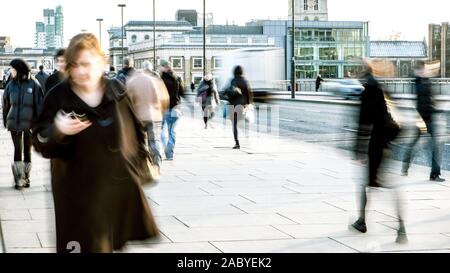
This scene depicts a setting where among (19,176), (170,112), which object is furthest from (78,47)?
(170,112)

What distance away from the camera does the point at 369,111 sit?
7.37 m

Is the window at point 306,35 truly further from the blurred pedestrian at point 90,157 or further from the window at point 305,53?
the blurred pedestrian at point 90,157

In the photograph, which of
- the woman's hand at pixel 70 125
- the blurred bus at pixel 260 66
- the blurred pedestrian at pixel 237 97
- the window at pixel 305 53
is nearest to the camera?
the woman's hand at pixel 70 125

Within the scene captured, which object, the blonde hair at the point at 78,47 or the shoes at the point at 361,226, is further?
the shoes at the point at 361,226

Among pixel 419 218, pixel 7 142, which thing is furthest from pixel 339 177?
pixel 7 142

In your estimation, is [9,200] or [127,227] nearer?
[127,227]

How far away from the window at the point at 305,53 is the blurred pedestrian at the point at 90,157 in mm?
113718

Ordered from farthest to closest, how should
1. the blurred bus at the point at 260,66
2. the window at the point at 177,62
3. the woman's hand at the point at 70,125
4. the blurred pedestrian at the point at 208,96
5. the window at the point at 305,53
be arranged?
the window at the point at 177,62, the window at the point at 305,53, the blurred bus at the point at 260,66, the blurred pedestrian at the point at 208,96, the woman's hand at the point at 70,125

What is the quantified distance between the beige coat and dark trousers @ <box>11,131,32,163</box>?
1.65 m

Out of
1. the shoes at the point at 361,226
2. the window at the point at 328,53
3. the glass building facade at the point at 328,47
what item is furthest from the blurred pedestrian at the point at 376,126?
the window at the point at 328,53

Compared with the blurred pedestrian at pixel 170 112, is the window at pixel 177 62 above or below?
above

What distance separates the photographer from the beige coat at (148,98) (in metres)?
4.56
